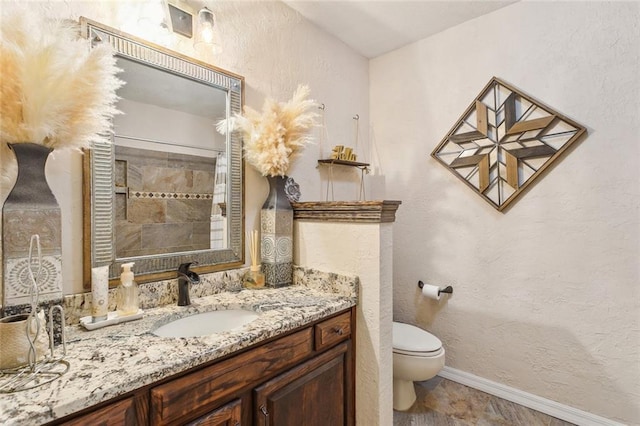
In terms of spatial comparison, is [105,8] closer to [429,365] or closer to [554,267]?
[429,365]

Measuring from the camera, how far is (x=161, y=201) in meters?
1.32

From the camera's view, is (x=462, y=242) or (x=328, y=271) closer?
(x=328, y=271)

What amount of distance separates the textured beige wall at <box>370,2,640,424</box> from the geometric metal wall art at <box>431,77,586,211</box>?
0.19ft

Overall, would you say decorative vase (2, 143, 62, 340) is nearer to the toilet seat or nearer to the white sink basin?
the white sink basin

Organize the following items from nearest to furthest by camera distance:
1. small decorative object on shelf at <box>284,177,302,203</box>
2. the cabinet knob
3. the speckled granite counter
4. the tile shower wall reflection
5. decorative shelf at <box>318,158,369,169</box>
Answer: the speckled granite counter < the cabinet knob < the tile shower wall reflection < small decorative object on shelf at <box>284,177,302,203</box> < decorative shelf at <box>318,158,369,169</box>

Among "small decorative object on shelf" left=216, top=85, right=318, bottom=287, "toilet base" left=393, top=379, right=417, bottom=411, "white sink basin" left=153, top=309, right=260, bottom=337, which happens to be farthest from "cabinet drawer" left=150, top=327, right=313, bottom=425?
"toilet base" left=393, top=379, right=417, bottom=411

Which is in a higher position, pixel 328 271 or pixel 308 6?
pixel 308 6

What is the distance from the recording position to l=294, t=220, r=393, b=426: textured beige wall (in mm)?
1354

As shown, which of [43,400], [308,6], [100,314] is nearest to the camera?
[43,400]

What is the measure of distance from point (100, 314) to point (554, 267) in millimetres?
2208

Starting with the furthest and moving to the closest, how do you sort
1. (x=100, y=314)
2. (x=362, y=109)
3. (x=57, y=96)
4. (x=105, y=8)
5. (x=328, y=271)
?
(x=362, y=109) < (x=328, y=271) < (x=105, y=8) < (x=100, y=314) < (x=57, y=96)

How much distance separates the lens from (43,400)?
0.63 m

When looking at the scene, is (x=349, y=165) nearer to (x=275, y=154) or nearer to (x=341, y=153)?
(x=341, y=153)

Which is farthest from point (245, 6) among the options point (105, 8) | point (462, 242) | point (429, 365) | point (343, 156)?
point (429, 365)
